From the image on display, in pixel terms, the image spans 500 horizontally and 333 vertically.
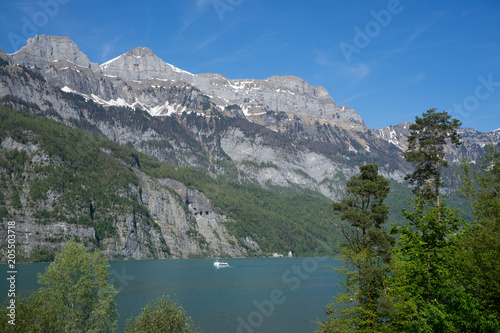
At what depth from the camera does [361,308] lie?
3127 cm

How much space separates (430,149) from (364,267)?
42.8ft

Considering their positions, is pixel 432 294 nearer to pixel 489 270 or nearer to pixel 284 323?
pixel 489 270

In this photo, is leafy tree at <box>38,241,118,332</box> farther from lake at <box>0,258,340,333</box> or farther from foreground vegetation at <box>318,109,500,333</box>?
foreground vegetation at <box>318,109,500,333</box>

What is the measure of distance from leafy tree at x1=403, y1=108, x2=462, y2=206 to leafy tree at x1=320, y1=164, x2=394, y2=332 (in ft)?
13.9

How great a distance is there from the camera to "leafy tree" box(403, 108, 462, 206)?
35656 mm

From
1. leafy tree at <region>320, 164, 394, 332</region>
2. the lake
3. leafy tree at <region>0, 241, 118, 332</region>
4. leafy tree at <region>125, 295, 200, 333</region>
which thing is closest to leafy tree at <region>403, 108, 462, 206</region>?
leafy tree at <region>320, 164, 394, 332</region>

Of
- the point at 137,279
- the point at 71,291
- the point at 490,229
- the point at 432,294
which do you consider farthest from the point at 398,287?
the point at 137,279

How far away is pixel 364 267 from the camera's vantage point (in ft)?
109

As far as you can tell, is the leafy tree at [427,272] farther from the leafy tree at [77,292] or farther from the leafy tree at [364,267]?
the leafy tree at [77,292]

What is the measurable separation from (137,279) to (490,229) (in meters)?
138

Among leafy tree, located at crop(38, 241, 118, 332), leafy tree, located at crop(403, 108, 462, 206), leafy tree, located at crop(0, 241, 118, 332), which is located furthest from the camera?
leafy tree, located at crop(38, 241, 118, 332)

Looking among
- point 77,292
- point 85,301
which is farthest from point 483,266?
point 85,301

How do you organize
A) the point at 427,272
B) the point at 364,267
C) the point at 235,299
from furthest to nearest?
the point at 235,299 → the point at 364,267 → the point at 427,272

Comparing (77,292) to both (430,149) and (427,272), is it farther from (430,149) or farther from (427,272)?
(430,149)
